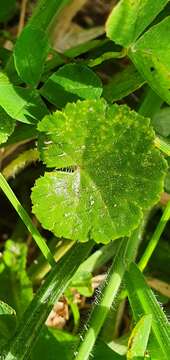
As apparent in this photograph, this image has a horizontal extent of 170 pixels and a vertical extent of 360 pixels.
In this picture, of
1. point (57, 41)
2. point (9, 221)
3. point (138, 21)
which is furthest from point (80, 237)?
point (57, 41)

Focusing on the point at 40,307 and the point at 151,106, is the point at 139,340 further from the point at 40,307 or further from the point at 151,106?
the point at 151,106

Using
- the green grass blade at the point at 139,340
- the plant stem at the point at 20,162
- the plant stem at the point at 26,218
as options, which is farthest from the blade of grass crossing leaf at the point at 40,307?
the plant stem at the point at 20,162

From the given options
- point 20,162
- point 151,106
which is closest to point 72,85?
point 151,106

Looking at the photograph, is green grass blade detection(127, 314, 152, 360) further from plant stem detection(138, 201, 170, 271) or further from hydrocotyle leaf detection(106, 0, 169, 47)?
hydrocotyle leaf detection(106, 0, 169, 47)

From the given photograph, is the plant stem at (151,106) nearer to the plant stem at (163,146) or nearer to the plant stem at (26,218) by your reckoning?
the plant stem at (163,146)

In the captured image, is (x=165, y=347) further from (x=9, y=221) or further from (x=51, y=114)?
(x=9, y=221)

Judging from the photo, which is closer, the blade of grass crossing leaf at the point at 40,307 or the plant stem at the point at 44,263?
the blade of grass crossing leaf at the point at 40,307
